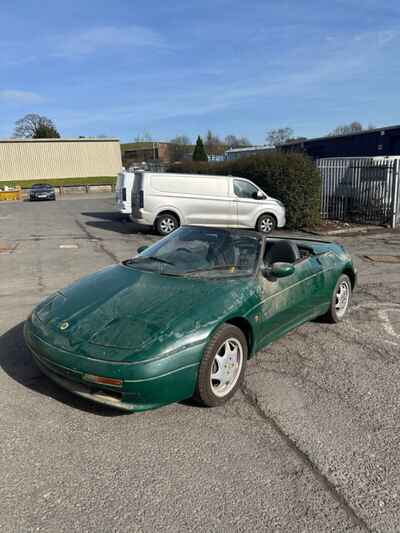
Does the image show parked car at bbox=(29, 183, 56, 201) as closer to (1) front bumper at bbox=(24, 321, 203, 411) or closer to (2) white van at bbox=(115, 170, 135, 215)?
(2) white van at bbox=(115, 170, 135, 215)

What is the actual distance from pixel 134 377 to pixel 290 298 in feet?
6.43

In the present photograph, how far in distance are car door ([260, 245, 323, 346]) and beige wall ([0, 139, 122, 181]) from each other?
4746 centimetres

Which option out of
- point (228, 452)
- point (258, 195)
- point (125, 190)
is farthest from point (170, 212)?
point (228, 452)

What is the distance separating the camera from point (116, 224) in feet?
50.7

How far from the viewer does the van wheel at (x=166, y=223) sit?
1274 cm

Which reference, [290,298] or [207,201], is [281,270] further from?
[207,201]

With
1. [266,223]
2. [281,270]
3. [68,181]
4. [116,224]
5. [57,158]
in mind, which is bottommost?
A: [116,224]

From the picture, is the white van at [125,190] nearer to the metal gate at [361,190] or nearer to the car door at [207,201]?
the car door at [207,201]

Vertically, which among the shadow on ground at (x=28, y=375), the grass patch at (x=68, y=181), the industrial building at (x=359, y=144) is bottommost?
the shadow on ground at (x=28, y=375)

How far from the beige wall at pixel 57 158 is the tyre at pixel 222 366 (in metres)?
48.3

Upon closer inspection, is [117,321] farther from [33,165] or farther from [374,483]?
[33,165]

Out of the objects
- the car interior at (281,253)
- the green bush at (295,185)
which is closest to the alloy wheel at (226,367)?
the car interior at (281,253)

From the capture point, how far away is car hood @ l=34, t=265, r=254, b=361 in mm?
2990

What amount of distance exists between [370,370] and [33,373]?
316 cm
